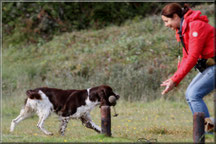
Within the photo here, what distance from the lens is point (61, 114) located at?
823 centimetres

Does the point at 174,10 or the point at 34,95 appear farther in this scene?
the point at 34,95

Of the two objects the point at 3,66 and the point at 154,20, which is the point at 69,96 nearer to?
the point at 3,66

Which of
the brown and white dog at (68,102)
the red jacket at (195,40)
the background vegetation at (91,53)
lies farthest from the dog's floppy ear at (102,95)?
the red jacket at (195,40)

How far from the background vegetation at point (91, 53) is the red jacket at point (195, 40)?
7.36 ft

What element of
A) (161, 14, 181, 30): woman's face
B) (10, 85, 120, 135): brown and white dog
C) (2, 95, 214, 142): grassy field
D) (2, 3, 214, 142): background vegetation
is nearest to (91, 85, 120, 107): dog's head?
(10, 85, 120, 135): brown and white dog

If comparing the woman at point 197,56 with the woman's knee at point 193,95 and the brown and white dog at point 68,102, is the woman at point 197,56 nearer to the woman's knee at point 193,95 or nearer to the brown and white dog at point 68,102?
the woman's knee at point 193,95

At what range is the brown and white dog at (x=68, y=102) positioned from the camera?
816cm

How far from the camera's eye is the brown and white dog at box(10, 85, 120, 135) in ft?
26.8

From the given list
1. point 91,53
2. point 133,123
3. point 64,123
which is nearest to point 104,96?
point 64,123

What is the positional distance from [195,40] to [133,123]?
20.4 ft

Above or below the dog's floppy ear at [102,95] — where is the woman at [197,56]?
above

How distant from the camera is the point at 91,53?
69.1ft

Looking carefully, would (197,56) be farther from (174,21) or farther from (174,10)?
(174,10)

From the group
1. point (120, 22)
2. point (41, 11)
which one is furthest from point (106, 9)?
point (41, 11)
